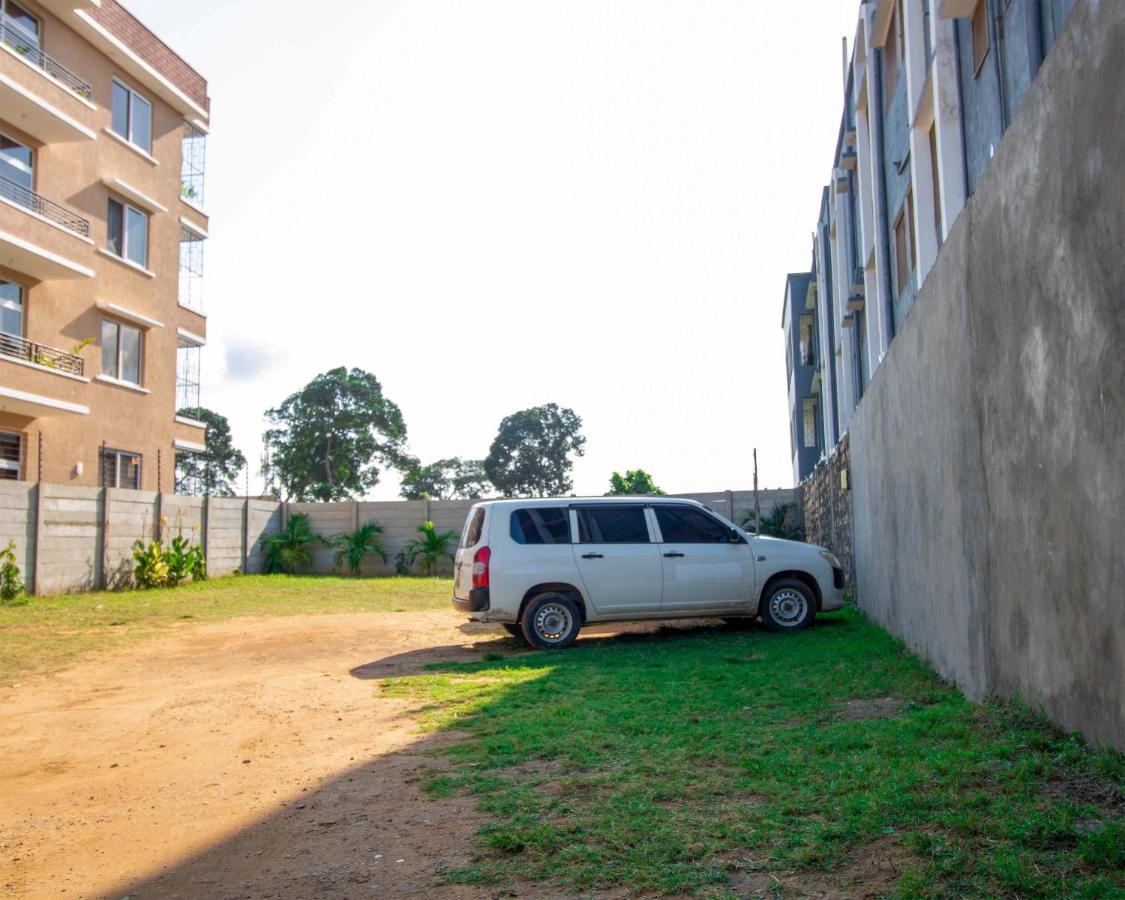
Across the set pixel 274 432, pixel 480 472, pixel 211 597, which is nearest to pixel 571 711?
pixel 211 597

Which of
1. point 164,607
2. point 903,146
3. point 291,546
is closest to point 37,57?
point 164,607

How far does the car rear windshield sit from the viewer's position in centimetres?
1134

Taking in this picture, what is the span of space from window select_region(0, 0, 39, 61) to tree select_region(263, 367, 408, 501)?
130 feet

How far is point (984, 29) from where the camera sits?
388 inches

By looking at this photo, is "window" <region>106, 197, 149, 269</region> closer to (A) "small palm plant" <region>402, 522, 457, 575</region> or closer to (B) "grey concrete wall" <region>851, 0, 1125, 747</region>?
(A) "small palm plant" <region>402, 522, 457, 575</region>

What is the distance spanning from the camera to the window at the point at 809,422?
35031 mm

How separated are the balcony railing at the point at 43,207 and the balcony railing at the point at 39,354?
Result: 2656mm

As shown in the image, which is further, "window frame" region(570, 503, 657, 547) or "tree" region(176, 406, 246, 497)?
"tree" region(176, 406, 246, 497)

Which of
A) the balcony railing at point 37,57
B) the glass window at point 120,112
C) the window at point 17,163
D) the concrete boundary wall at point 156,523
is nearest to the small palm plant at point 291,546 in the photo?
the concrete boundary wall at point 156,523

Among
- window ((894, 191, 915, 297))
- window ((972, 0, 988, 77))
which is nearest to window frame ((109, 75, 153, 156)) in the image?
window ((894, 191, 915, 297))

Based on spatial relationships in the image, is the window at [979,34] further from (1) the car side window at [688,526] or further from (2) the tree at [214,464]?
(2) the tree at [214,464]

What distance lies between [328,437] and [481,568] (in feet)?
168

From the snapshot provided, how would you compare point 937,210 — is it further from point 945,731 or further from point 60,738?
point 60,738

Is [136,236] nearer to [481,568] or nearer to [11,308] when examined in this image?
[11,308]
